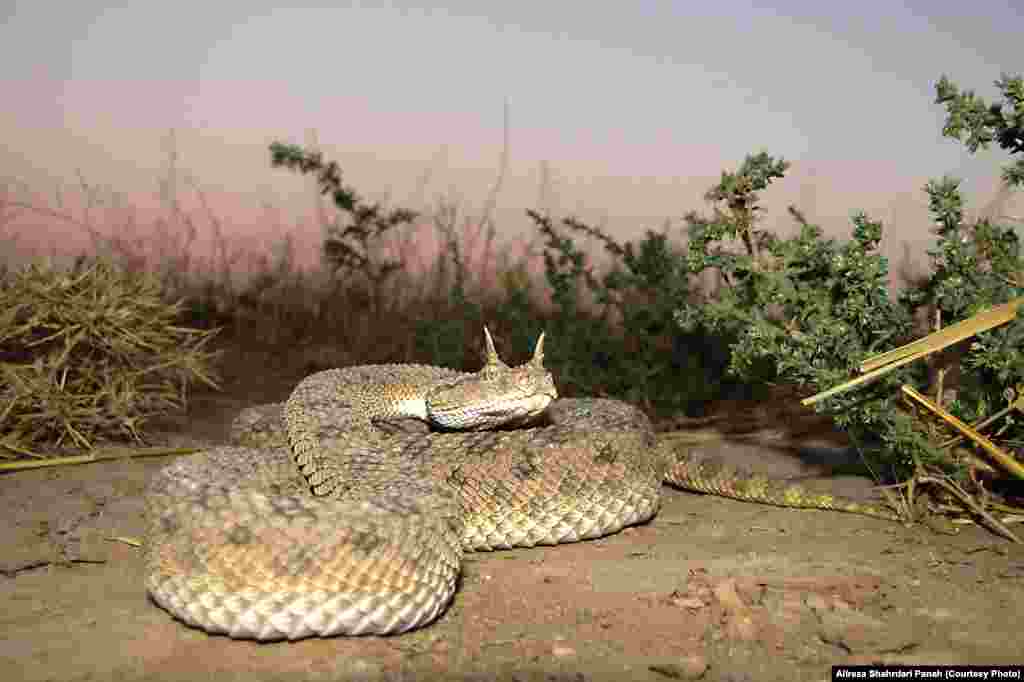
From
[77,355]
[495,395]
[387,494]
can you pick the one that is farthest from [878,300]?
A: [77,355]

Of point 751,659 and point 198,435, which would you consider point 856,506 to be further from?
point 198,435

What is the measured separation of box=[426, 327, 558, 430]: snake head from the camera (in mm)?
5031

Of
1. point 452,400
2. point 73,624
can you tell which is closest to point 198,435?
point 452,400

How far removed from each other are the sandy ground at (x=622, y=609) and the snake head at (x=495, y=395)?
2.61 feet

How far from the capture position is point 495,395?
5.09 m

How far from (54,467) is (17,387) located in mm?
760

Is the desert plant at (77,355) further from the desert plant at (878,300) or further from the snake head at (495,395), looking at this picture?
the desert plant at (878,300)

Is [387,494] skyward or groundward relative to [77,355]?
skyward

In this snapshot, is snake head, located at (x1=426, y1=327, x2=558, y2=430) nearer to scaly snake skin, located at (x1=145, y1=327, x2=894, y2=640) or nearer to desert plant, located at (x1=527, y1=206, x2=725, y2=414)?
scaly snake skin, located at (x1=145, y1=327, x2=894, y2=640)

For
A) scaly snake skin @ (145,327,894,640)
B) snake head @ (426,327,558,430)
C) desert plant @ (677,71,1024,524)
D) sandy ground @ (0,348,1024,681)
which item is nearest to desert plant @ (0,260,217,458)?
sandy ground @ (0,348,1024,681)

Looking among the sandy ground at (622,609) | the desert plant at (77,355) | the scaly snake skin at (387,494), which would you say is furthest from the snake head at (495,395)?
the desert plant at (77,355)

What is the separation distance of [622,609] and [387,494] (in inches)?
45.0

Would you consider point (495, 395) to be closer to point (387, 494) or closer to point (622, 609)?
point (387, 494)

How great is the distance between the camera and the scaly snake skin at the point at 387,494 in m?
3.51
